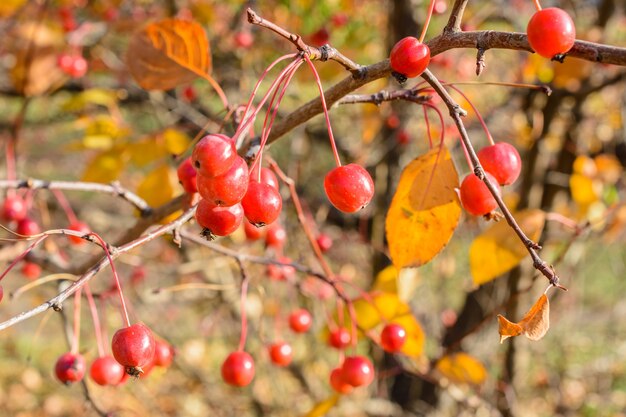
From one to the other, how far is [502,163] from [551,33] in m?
0.31

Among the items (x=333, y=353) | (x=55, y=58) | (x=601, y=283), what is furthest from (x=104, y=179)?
(x=601, y=283)

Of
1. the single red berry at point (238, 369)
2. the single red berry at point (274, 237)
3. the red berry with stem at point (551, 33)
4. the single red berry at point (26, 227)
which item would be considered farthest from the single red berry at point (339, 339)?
the red berry with stem at point (551, 33)

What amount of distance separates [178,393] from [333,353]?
123 cm

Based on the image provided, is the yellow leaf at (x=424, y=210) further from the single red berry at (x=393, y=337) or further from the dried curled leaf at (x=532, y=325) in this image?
the single red berry at (x=393, y=337)

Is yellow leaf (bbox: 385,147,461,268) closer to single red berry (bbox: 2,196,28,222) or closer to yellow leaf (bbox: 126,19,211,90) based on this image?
yellow leaf (bbox: 126,19,211,90)

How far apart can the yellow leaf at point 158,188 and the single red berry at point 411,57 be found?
1011 millimetres

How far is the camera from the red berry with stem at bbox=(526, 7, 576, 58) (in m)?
0.73

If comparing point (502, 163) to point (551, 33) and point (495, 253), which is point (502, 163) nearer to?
point (551, 33)

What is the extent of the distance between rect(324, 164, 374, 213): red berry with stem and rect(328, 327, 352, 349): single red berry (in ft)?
2.85

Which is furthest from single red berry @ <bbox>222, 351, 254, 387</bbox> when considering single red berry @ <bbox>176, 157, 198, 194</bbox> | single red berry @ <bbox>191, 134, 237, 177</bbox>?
single red berry @ <bbox>191, 134, 237, 177</bbox>

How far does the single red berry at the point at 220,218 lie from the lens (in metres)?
0.86

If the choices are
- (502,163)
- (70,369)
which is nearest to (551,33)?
(502,163)

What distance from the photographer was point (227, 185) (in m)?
0.80

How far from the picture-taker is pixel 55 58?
2.62 meters
